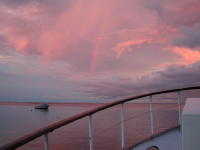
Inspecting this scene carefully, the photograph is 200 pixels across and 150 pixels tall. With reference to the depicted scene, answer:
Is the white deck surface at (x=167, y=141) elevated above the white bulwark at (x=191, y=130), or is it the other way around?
the white bulwark at (x=191, y=130)

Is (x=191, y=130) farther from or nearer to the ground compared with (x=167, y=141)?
farther from the ground

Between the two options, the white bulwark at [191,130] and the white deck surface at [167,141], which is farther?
the white deck surface at [167,141]

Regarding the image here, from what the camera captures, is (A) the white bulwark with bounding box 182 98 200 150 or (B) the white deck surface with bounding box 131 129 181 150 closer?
(A) the white bulwark with bounding box 182 98 200 150

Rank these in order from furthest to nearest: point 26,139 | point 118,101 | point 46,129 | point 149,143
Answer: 1. point 149,143
2. point 118,101
3. point 46,129
4. point 26,139

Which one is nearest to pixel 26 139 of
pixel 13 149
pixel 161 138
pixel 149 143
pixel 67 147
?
pixel 13 149

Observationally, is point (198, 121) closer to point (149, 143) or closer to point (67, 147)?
point (149, 143)

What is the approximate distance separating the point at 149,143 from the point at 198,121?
7.99 feet

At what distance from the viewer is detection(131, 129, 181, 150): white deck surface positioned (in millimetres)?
3824

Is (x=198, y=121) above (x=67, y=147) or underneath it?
above

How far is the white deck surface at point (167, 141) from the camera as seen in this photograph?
3.82m

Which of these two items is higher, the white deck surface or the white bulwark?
the white bulwark

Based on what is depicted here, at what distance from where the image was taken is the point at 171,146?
396 cm

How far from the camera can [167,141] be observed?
404 centimetres

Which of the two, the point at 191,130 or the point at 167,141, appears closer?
the point at 191,130
